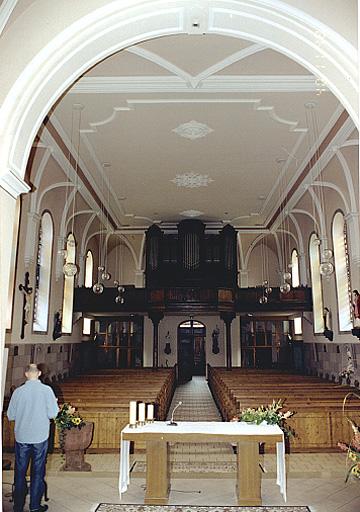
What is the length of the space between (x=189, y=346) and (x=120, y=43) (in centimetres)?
1936

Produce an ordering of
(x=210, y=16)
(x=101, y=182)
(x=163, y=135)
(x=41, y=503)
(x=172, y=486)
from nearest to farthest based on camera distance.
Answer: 1. (x=210, y=16)
2. (x=41, y=503)
3. (x=172, y=486)
4. (x=163, y=135)
5. (x=101, y=182)

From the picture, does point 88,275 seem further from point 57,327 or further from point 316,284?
point 316,284

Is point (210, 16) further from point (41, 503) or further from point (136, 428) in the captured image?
point (41, 503)

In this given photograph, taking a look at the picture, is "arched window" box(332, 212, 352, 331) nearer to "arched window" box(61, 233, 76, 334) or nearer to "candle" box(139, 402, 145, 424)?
"candle" box(139, 402, 145, 424)

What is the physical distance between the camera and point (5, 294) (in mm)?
4395

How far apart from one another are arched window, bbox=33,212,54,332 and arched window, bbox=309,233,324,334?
8.61 m

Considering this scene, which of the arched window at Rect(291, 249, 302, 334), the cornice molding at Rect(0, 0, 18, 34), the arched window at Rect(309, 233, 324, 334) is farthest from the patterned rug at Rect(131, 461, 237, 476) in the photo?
the arched window at Rect(291, 249, 302, 334)

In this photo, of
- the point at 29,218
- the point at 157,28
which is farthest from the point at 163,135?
the point at 157,28

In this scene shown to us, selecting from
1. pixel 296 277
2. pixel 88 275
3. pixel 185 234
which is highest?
pixel 185 234

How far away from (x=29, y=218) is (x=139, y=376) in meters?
6.24

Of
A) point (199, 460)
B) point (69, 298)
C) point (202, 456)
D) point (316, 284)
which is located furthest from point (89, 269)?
point (199, 460)

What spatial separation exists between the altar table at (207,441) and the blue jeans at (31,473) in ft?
3.40

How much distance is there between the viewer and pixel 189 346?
921 inches

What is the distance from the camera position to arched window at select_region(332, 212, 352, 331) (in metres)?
13.0
